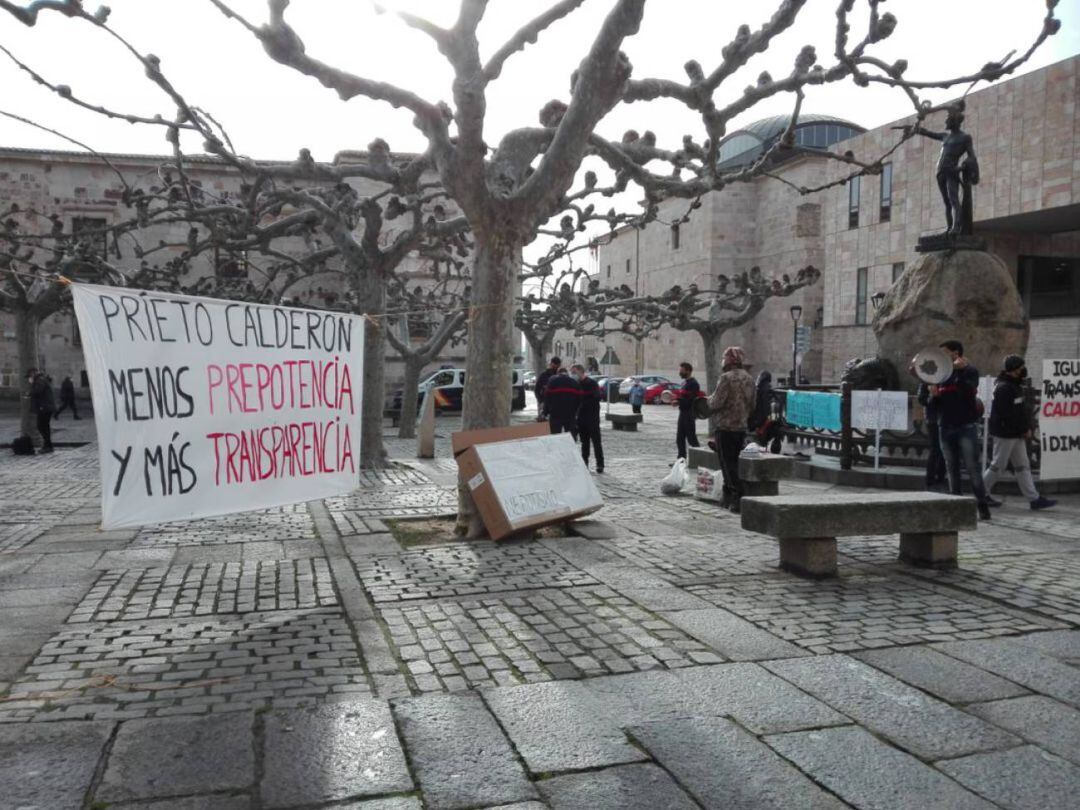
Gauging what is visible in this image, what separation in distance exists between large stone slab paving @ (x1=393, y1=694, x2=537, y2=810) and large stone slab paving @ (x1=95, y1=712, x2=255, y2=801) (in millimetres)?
638

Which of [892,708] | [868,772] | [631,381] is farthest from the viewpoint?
[631,381]

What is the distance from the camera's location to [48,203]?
37.9 metres

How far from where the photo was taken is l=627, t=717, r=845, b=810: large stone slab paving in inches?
125

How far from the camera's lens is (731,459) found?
33.0 feet

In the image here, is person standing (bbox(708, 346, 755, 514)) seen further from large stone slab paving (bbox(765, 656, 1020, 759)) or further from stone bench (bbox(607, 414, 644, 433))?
stone bench (bbox(607, 414, 644, 433))

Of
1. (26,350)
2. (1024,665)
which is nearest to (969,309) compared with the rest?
(1024,665)

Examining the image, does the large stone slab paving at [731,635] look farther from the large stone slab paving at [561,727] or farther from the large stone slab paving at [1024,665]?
the large stone slab paving at [561,727]

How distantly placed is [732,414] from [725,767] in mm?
6663

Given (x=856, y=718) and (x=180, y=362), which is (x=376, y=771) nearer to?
(x=856, y=718)

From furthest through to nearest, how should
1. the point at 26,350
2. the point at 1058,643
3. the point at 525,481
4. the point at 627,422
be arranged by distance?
the point at 627,422, the point at 26,350, the point at 525,481, the point at 1058,643

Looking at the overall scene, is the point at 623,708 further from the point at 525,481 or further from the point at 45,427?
the point at 45,427

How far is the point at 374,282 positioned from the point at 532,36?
239 inches

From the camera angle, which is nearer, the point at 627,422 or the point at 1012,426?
the point at 1012,426

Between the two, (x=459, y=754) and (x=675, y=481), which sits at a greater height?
(x=675, y=481)
